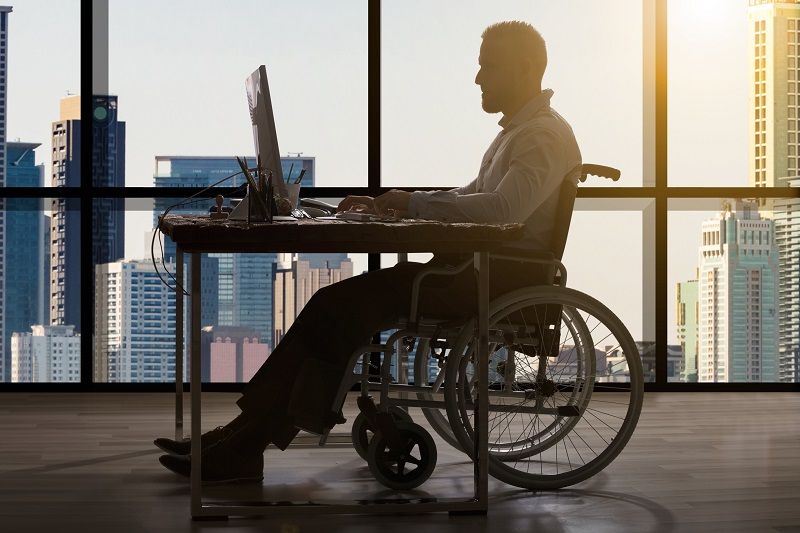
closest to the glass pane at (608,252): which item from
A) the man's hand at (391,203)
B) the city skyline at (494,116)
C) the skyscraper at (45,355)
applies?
the city skyline at (494,116)

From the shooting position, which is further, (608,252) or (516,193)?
(608,252)

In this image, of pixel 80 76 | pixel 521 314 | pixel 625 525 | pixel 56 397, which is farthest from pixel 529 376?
pixel 80 76

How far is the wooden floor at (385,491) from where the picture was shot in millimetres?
2229

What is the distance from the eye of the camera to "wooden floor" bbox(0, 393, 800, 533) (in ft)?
7.31

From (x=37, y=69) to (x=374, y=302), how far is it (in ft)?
8.11

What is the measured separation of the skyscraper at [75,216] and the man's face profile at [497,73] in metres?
2.05

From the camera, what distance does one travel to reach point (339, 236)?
213cm

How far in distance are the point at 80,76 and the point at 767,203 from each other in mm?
2884

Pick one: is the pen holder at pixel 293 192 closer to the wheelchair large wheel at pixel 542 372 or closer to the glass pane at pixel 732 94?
the wheelchair large wheel at pixel 542 372

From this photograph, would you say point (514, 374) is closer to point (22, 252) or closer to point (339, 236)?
point (339, 236)

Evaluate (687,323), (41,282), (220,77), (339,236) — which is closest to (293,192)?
(339,236)

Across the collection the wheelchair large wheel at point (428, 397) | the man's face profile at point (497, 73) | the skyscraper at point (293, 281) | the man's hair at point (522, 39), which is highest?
the man's hair at point (522, 39)

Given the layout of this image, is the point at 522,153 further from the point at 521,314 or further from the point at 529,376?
the point at 529,376

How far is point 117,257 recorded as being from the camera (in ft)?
14.1
